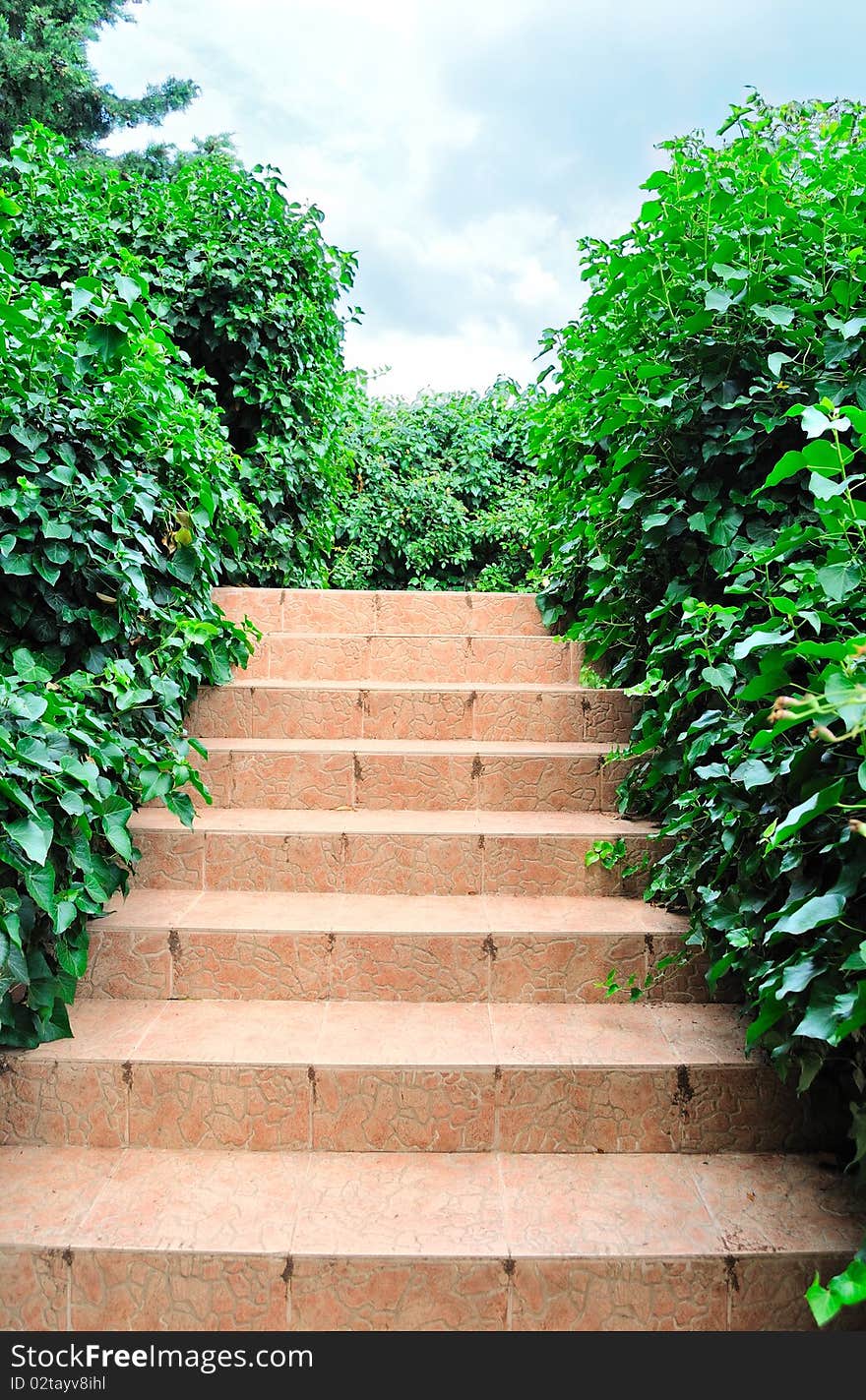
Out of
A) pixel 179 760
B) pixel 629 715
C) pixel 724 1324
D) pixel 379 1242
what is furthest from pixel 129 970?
pixel 629 715

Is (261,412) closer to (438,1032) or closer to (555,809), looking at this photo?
(555,809)

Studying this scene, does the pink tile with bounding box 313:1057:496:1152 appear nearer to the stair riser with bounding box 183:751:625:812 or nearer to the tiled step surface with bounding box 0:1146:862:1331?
the tiled step surface with bounding box 0:1146:862:1331

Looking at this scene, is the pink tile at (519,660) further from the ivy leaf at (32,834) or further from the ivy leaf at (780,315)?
the ivy leaf at (32,834)

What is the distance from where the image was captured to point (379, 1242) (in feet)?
4.77

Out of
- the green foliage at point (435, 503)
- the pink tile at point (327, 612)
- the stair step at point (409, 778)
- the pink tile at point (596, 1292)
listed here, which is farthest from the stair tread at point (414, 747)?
the green foliage at point (435, 503)

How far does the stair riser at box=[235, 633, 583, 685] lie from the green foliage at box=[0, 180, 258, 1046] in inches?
20.4

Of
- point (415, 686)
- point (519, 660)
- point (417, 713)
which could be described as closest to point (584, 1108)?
point (417, 713)

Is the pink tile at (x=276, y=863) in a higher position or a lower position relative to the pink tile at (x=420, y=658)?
lower

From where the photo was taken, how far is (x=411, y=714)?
2.94m

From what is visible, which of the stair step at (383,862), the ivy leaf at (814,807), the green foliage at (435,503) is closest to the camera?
the ivy leaf at (814,807)

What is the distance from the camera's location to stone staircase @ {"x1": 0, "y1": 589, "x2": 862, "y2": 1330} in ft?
4.69

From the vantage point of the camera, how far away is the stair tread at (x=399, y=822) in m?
2.36

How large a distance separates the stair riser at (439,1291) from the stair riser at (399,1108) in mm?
291

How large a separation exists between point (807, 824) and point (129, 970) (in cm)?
157
